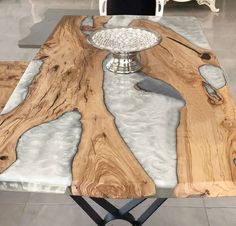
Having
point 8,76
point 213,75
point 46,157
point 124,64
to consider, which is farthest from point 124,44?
point 8,76

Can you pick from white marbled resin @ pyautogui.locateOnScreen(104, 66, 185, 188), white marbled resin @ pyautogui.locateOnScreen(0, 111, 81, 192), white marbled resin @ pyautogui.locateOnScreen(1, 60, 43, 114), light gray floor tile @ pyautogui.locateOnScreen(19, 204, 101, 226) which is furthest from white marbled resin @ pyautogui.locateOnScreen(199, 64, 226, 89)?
light gray floor tile @ pyautogui.locateOnScreen(19, 204, 101, 226)

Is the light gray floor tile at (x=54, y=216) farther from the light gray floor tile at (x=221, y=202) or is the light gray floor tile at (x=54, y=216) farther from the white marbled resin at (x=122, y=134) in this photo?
the white marbled resin at (x=122, y=134)

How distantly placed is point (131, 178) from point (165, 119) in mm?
272

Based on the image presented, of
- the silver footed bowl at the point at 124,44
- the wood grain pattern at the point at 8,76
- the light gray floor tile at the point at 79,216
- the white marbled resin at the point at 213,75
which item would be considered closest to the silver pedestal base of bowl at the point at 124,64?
the silver footed bowl at the point at 124,44

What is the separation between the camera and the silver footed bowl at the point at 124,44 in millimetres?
1332

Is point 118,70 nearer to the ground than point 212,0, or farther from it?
farther from it

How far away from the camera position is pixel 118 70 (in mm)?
1355

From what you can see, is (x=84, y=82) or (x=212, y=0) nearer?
(x=84, y=82)

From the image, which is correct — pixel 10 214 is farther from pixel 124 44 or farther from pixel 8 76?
pixel 124 44

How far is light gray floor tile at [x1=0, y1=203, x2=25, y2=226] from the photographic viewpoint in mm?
1671

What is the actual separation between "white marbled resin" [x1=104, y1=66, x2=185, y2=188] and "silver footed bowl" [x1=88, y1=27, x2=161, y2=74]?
1.7 inches

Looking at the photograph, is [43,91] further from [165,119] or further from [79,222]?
[79,222]

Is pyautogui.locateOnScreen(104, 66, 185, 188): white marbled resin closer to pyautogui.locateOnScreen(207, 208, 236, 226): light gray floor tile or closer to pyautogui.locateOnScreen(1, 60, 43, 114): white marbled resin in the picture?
pyautogui.locateOnScreen(1, 60, 43, 114): white marbled resin


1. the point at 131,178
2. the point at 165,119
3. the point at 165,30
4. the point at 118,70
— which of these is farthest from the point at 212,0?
the point at 131,178
